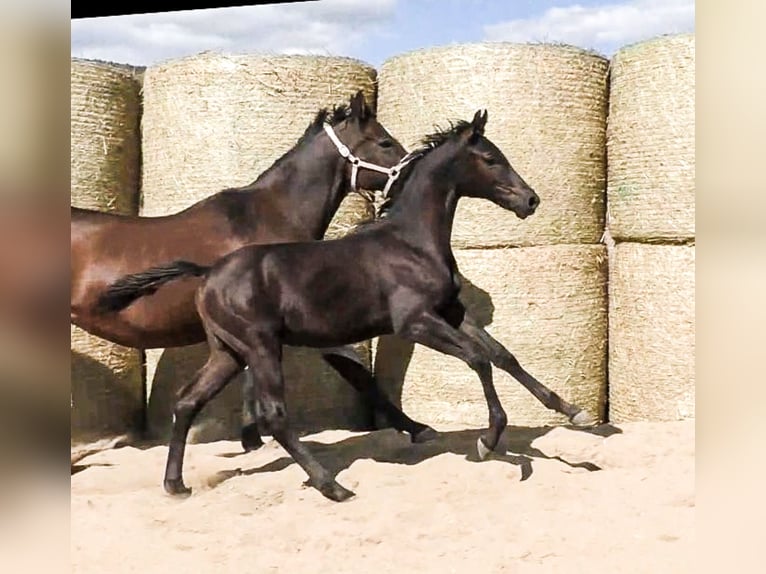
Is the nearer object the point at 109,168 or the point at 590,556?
the point at 590,556

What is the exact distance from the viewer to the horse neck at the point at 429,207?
246 cm

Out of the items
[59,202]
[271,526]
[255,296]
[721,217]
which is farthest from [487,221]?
[59,202]

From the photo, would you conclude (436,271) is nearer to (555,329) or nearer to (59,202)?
(555,329)

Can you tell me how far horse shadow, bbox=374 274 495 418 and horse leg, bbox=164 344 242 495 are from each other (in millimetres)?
741

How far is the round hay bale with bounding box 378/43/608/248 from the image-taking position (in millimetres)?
2949

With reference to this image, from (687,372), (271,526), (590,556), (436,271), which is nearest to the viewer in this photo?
(590,556)

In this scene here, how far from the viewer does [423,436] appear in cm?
272

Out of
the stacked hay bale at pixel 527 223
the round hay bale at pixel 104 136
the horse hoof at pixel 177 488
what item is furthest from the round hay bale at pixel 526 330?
the round hay bale at pixel 104 136

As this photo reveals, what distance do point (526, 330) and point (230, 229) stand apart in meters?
1.05

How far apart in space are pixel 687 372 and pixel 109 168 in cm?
210

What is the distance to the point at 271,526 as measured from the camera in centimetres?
225

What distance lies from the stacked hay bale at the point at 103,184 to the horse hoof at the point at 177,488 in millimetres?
749

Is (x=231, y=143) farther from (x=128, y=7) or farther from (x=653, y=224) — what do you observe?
(x=653, y=224)

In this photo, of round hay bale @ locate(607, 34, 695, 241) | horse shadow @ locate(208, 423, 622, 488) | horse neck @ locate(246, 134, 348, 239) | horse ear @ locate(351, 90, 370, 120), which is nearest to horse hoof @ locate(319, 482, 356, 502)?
horse shadow @ locate(208, 423, 622, 488)
